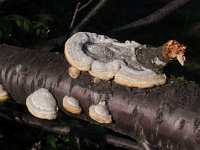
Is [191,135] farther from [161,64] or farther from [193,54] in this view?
[193,54]

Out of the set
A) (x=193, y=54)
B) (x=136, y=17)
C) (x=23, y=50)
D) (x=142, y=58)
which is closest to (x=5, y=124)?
(x=23, y=50)

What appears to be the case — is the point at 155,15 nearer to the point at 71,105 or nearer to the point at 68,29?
the point at 68,29

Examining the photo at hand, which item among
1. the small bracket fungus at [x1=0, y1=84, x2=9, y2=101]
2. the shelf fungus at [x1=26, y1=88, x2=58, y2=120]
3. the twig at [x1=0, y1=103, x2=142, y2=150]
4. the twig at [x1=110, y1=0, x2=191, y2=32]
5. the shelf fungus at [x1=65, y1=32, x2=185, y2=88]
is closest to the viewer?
the shelf fungus at [x1=65, y1=32, x2=185, y2=88]

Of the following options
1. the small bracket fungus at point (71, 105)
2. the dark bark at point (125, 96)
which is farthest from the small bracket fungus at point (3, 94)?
the small bracket fungus at point (71, 105)

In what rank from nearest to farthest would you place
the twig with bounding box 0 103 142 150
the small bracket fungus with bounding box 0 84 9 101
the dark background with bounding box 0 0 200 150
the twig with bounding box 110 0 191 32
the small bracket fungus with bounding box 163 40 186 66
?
the small bracket fungus with bounding box 163 40 186 66
the small bracket fungus with bounding box 0 84 9 101
the twig with bounding box 0 103 142 150
the twig with bounding box 110 0 191 32
the dark background with bounding box 0 0 200 150

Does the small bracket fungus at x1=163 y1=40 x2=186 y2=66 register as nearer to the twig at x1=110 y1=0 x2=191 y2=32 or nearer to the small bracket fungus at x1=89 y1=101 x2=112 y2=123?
the small bracket fungus at x1=89 y1=101 x2=112 y2=123

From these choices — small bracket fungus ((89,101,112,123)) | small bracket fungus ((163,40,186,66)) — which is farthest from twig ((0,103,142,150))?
small bracket fungus ((163,40,186,66))
